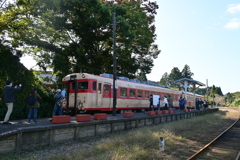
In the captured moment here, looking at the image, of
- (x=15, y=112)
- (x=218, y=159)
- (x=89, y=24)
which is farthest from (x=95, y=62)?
(x=218, y=159)

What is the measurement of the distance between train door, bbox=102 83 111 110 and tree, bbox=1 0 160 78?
163 inches

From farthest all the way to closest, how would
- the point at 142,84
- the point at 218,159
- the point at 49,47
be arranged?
the point at 142,84, the point at 49,47, the point at 218,159

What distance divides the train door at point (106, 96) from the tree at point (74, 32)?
4132 mm

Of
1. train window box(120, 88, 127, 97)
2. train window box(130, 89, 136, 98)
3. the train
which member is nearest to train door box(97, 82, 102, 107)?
the train

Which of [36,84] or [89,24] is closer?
[36,84]

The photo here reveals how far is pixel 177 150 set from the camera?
347 inches

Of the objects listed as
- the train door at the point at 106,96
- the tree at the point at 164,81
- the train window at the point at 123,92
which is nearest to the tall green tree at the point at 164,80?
the tree at the point at 164,81

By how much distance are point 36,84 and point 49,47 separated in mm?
3661

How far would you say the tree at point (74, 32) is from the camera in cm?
1501

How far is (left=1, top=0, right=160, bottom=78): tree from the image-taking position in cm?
1501

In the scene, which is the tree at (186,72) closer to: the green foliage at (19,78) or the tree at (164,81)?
the tree at (164,81)

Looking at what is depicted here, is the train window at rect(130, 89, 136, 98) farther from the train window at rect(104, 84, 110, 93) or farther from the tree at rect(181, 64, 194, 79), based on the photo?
the tree at rect(181, 64, 194, 79)

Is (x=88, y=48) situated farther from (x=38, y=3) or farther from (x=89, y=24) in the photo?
(x=38, y=3)

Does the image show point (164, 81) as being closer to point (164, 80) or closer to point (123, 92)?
point (164, 80)
